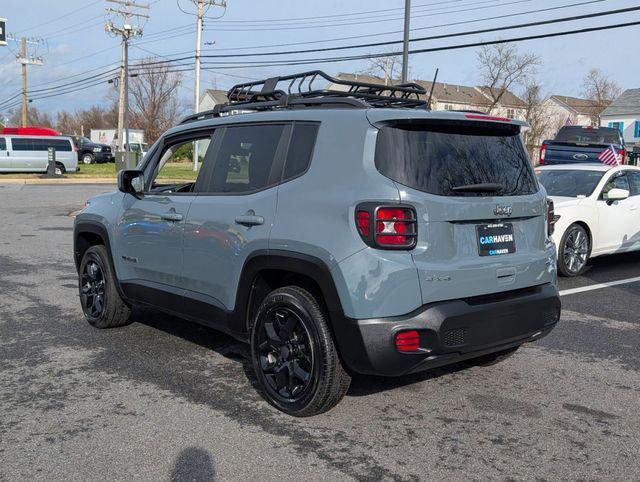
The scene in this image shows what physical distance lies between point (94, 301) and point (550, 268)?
4.00 m

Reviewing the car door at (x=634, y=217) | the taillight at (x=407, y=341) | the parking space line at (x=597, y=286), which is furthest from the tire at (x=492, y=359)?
the car door at (x=634, y=217)

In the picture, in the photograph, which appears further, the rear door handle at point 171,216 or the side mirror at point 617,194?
the side mirror at point 617,194

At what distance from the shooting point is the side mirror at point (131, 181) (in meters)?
5.39

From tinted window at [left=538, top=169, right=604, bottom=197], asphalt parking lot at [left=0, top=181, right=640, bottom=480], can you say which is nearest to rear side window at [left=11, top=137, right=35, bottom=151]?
tinted window at [left=538, top=169, right=604, bottom=197]

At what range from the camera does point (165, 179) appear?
5.78 m

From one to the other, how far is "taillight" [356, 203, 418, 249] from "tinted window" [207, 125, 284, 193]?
89 cm

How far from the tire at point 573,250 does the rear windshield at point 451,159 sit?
485cm

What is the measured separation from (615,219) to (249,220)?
7037 millimetres

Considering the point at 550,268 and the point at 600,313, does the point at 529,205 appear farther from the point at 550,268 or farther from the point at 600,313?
the point at 600,313

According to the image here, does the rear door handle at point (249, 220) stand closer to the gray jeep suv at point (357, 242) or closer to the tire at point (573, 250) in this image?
the gray jeep suv at point (357, 242)

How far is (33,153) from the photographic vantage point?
3347cm

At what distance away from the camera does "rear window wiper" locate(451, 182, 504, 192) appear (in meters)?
3.84

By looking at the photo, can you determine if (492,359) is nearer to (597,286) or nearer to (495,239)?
(495,239)

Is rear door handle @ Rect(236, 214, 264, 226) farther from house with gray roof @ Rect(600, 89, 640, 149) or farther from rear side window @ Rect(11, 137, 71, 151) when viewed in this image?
house with gray roof @ Rect(600, 89, 640, 149)
